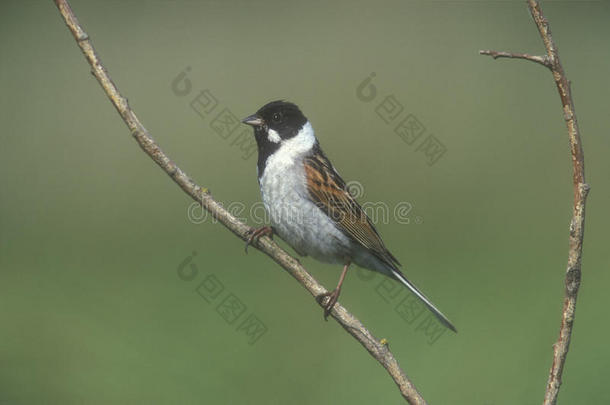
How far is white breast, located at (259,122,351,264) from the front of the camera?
3582 mm

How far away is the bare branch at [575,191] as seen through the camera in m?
1.48

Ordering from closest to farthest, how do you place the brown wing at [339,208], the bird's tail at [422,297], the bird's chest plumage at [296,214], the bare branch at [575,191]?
the bare branch at [575,191] < the bird's tail at [422,297] < the bird's chest plumage at [296,214] < the brown wing at [339,208]

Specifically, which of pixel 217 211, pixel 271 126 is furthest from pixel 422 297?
pixel 217 211

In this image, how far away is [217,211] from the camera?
2314 mm

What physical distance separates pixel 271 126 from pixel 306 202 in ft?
1.64

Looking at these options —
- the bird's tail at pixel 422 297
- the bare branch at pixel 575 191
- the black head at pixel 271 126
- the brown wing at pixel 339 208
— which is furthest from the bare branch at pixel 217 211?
the black head at pixel 271 126

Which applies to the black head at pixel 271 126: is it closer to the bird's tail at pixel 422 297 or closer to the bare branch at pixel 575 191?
the bird's tail at pixel 422 297

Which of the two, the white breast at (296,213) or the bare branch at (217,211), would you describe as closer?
the bare branch at (217,211)

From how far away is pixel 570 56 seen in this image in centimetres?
1040

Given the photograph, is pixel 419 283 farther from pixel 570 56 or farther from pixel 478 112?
pixel 570 56

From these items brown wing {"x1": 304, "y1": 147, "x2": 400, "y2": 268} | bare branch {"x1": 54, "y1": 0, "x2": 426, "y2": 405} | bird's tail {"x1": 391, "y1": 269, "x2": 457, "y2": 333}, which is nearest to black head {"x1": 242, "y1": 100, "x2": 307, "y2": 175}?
brown wing {"x1": 304, "y1": 147, "x2": 400, "y2": 268}

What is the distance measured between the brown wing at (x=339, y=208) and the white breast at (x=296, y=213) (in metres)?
0.04

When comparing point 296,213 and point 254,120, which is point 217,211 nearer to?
point 296,213

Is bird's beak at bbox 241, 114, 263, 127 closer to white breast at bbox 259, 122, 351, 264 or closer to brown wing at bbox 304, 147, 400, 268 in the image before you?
white breast at bbox 259, 122, 351, 264
